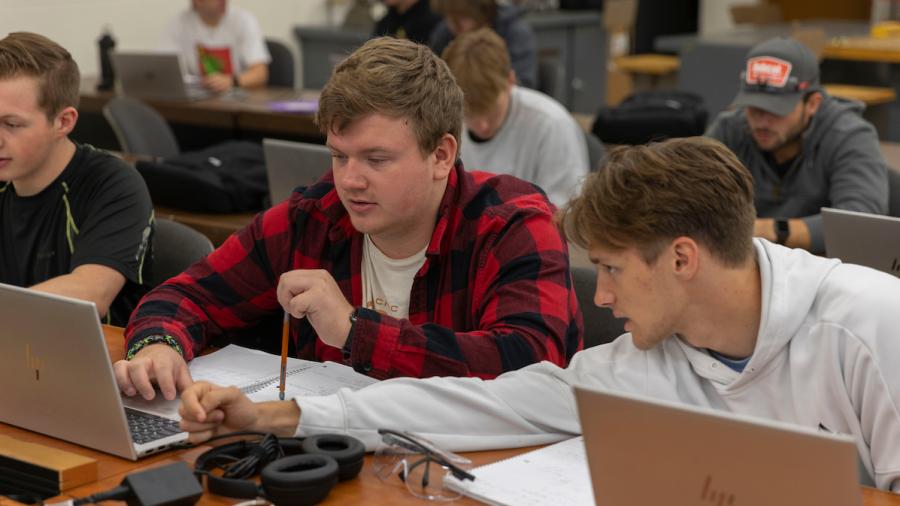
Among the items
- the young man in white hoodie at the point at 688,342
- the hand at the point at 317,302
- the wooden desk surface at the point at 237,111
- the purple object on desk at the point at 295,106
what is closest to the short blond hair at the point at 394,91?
the hand at the point at 317,302

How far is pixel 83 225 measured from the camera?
7.63 feet

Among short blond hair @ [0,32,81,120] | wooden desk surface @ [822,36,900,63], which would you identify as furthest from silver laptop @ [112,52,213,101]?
wooden desk surface @ [822,36,900,63]

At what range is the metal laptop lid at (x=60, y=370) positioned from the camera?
1.48 metres

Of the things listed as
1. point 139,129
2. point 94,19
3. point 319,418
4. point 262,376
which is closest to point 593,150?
point 139,129

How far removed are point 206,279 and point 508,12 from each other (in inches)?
130

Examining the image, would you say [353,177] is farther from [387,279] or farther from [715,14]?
[715,14]

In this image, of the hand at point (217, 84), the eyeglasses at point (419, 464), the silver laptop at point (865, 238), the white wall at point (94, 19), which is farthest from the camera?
the white wall at point (94, 19)

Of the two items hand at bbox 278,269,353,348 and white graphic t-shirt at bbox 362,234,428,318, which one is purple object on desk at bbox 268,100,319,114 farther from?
hand at bbox 278,269,353,348

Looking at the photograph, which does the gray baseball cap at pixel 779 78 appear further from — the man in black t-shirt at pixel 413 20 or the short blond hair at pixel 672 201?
the man in black t-shirt at pixel 413 20

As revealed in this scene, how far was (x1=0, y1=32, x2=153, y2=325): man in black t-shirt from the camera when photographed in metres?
2.28

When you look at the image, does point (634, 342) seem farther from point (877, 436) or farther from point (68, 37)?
point (68, 37)

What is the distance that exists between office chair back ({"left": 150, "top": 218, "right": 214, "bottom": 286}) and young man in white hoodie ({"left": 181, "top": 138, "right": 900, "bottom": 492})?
886mm

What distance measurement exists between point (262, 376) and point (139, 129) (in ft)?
8.52

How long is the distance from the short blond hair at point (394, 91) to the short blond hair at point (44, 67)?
745 mm
